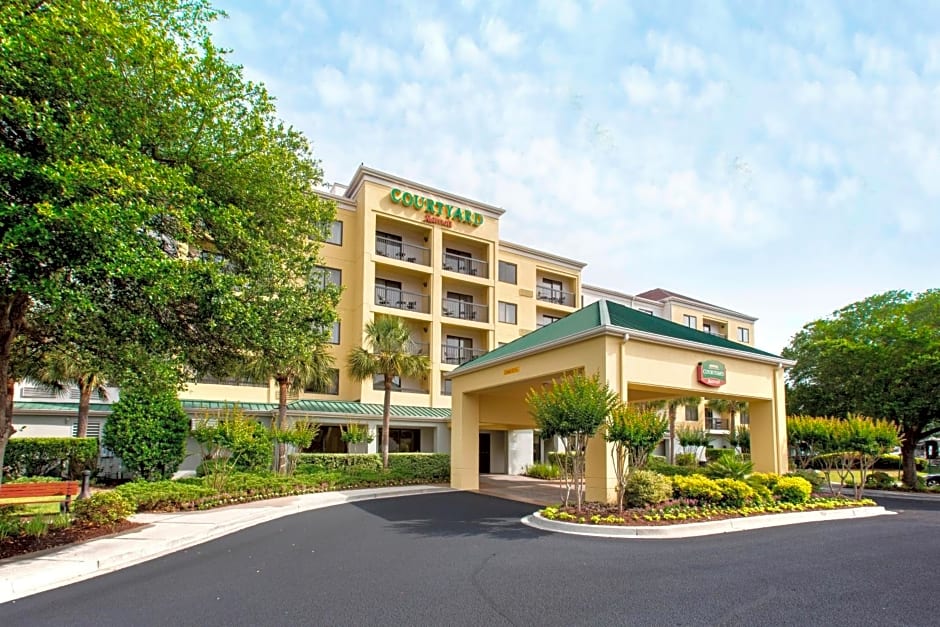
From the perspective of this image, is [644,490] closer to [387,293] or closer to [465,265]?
[387,293]

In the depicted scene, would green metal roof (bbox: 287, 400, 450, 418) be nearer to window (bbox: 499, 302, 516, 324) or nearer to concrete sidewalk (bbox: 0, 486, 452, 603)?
window (bbox: 499, 302, 516, 324)

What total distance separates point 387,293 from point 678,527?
24.0 metres

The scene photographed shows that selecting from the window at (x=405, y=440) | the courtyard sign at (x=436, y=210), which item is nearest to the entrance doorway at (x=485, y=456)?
the window at (x=405, y=440)

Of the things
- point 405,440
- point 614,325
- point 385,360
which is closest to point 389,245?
point 385,360

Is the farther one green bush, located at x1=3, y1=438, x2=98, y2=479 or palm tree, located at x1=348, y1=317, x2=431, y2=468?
palm tree, located at x1=348, y1=317, x2=431, y2=468

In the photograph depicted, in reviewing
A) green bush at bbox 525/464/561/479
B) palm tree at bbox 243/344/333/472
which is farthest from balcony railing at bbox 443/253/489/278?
green bush at bbox 525/464/561/479

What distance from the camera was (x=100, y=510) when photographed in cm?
1207

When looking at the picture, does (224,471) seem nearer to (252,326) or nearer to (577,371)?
(252,326)

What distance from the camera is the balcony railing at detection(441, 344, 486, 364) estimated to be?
34.6 meters

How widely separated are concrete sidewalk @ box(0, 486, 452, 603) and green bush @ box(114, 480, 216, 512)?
1.88 feet

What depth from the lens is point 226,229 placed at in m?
10.6

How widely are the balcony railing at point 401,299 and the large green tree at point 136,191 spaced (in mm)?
19990

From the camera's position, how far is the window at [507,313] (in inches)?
1478

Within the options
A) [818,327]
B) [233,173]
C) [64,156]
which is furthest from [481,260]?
[64,156]
